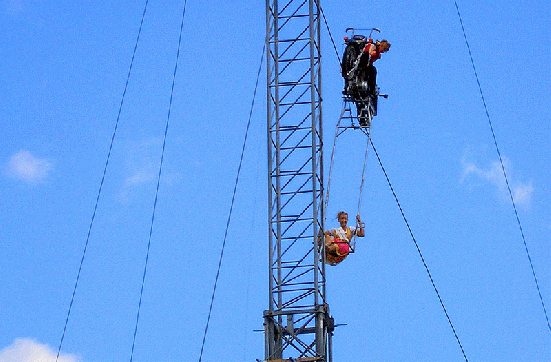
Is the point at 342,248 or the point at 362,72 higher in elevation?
the point at 362,72

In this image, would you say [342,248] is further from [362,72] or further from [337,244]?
[362,72]

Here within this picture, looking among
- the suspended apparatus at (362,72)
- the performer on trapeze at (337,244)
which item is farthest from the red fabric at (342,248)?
the suspended apparatus at (362,72)

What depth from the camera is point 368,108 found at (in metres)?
26.0

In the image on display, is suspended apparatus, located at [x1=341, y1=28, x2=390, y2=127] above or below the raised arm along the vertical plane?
above

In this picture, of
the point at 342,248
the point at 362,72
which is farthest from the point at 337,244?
the point at 362,72

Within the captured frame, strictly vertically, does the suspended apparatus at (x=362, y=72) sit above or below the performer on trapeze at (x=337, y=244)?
above

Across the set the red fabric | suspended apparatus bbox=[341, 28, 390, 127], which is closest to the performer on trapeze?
the red fabric

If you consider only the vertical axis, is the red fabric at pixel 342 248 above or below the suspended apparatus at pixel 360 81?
below

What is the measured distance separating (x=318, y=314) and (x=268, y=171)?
2728mm

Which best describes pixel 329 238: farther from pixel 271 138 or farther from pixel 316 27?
pixel 316 27

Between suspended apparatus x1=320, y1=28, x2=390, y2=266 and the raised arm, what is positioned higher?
suspended apparatus x1=320, y1=28, x2=390, y2=266

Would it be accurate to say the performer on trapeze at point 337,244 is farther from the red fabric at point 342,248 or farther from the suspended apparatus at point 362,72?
the suspended apparatus at point 362,72

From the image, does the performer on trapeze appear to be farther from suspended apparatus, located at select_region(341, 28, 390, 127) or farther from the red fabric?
suspended apparatus, located at select_region(341, 28, 390, 127)

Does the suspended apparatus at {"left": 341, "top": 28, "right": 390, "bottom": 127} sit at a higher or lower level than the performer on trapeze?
higher
